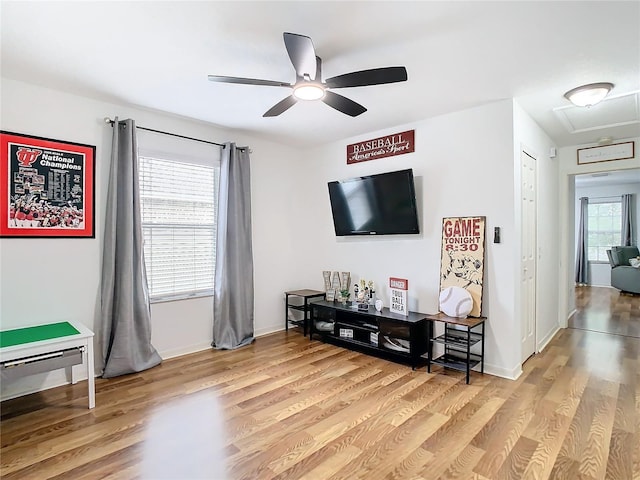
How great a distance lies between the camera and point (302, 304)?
4.98 m

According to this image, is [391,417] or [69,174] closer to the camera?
[391,417]

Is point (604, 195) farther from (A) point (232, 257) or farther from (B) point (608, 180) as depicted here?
(A) point (232, 257)

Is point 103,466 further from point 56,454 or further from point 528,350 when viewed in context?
point 528,350

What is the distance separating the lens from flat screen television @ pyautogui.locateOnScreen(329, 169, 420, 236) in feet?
12.4

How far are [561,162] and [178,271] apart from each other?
5159mm

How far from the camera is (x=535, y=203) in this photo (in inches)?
150

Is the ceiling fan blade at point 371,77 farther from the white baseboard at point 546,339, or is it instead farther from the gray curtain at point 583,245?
the gray curtain at point 583,245

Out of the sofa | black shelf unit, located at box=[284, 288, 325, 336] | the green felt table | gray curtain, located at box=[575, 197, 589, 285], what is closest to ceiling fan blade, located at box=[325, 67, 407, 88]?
the green felt table

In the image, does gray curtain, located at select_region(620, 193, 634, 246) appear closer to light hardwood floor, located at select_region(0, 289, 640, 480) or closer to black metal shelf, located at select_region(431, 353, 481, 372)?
light hardwood floor, located at select_region(0, 289, 640, 480)

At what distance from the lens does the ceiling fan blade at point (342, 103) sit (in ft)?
8.50

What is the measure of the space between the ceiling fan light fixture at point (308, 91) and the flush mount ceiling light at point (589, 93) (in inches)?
85.6

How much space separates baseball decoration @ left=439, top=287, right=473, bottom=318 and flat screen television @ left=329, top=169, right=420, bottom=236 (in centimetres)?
75

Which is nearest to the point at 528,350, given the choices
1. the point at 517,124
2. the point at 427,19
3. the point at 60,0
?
the point at 517,124

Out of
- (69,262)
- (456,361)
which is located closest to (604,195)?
(456,361)
